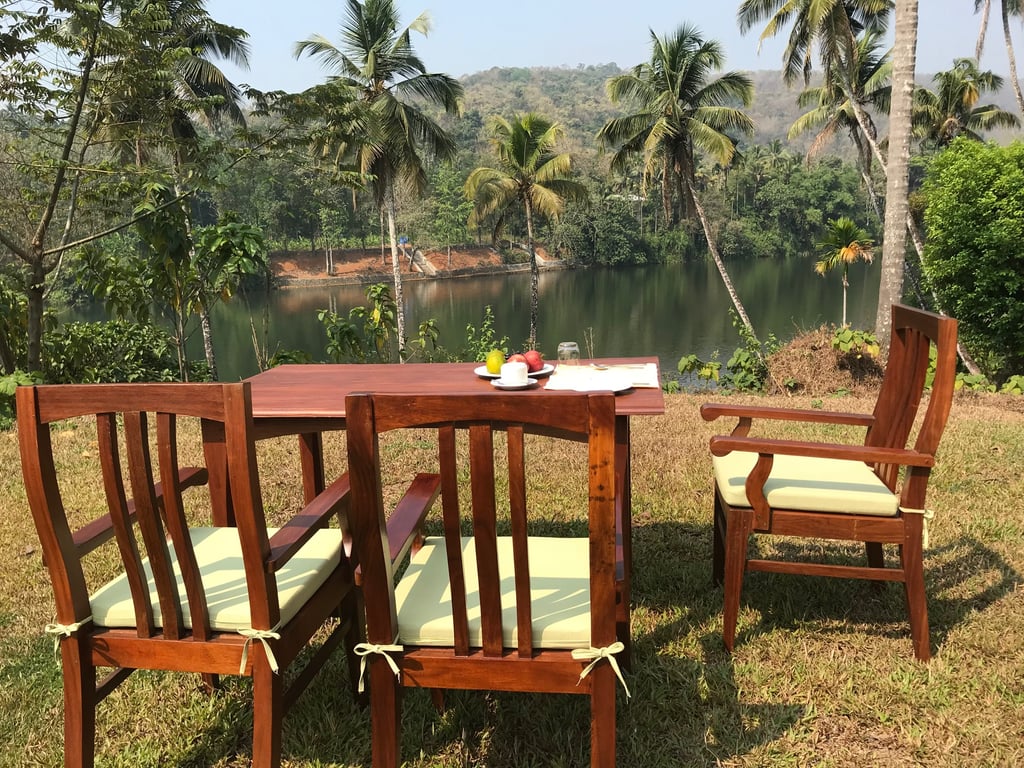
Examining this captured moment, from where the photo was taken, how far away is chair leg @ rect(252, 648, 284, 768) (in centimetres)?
136

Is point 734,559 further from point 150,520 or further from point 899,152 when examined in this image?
point 899,152

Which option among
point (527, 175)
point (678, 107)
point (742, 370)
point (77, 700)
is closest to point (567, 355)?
point (77, 700)

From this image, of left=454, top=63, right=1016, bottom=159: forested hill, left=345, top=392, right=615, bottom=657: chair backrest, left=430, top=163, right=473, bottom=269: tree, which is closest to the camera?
left=345, top=392, right=615, bottom=657: chair backrest

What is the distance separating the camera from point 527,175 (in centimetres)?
2117

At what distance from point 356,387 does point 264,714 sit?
1120mm

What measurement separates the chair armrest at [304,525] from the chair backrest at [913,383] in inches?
61.4

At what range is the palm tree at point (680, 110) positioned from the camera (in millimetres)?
16359

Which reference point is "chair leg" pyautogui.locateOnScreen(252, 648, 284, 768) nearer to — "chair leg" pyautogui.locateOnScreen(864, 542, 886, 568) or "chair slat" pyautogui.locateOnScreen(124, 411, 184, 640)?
"chair slat" pyautogui.locateOnScreen(124, 411, 184, 640)

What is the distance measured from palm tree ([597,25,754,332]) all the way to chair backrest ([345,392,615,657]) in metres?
15.8

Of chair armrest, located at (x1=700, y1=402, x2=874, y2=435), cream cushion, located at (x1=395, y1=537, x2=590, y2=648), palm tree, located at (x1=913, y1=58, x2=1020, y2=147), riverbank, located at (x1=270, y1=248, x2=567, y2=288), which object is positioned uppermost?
palm tree, located at (x1=913, y1=58, x2=1020, y2=147)

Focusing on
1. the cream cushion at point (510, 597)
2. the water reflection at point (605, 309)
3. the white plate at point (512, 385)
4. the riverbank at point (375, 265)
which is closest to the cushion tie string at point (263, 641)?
the cream cushion at point (510, 597)

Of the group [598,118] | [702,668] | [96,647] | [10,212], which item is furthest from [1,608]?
[598,118]

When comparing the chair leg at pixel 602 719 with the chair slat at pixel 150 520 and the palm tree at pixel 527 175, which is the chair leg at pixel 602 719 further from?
the palm tree at pixel 527 175

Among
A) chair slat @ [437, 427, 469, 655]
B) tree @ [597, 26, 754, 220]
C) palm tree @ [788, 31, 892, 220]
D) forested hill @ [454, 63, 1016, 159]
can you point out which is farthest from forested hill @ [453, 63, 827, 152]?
chair slat @ [437, 427, 469, 655]
